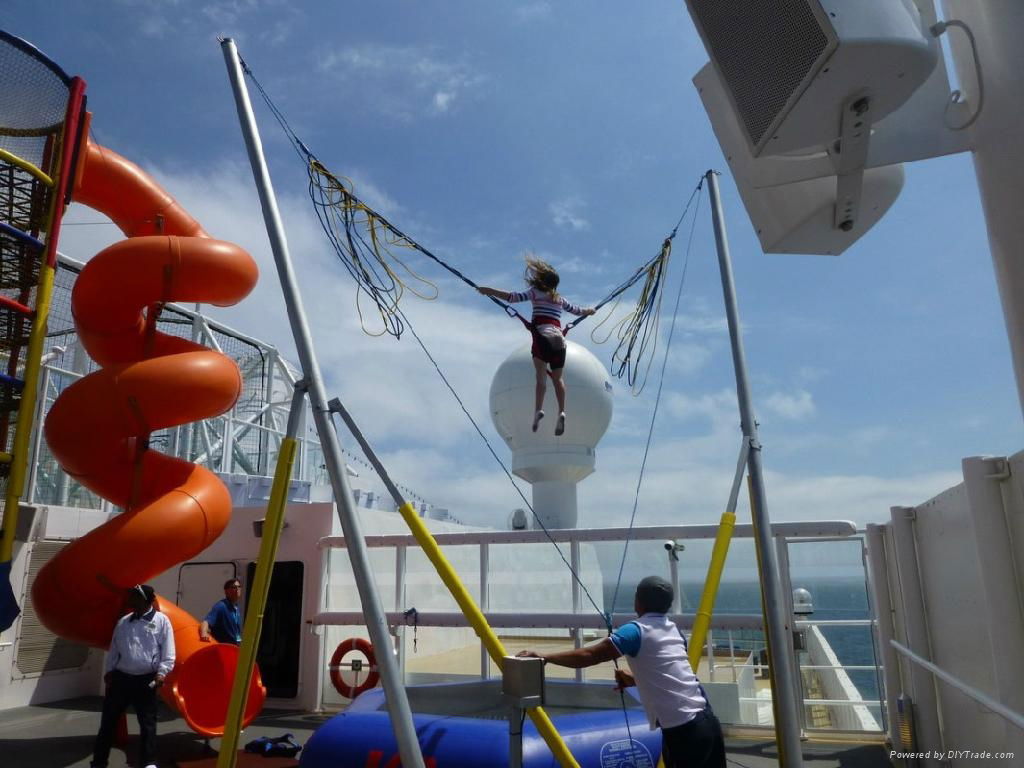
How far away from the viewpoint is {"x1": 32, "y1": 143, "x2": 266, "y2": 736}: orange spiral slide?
6.64 m

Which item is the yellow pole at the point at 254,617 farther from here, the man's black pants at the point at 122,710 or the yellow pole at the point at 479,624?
the man's black pants at the point at 122,710

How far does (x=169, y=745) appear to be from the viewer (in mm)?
7047

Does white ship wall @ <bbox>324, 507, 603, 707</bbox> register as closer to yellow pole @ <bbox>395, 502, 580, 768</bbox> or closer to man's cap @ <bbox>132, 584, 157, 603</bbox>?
man's cap @ <bbox>132, 584, 157, 603</bbox>

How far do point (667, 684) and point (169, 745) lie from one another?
18.6 ft

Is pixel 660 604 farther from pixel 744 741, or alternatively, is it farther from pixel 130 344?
pixel 130 344

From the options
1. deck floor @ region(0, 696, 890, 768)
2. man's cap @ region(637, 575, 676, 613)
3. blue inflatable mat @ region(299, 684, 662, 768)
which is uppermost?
man's cap @ region(637, 575, 676, 613)

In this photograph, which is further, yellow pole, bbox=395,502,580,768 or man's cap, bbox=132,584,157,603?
man's cap, bbox=132,584,157,603

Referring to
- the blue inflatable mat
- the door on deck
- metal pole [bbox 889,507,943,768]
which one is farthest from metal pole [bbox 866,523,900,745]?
the door on deck

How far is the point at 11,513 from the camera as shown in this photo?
20.8 feet

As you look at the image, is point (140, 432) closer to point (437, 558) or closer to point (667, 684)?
point (437, 558)

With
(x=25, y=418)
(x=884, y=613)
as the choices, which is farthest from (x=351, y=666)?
(x=884, y=613)

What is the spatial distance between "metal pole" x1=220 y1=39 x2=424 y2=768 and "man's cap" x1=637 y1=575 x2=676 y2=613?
1349 millimetres

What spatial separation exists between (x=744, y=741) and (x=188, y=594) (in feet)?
23.9

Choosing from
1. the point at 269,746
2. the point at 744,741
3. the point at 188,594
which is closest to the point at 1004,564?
the point at 744,741
